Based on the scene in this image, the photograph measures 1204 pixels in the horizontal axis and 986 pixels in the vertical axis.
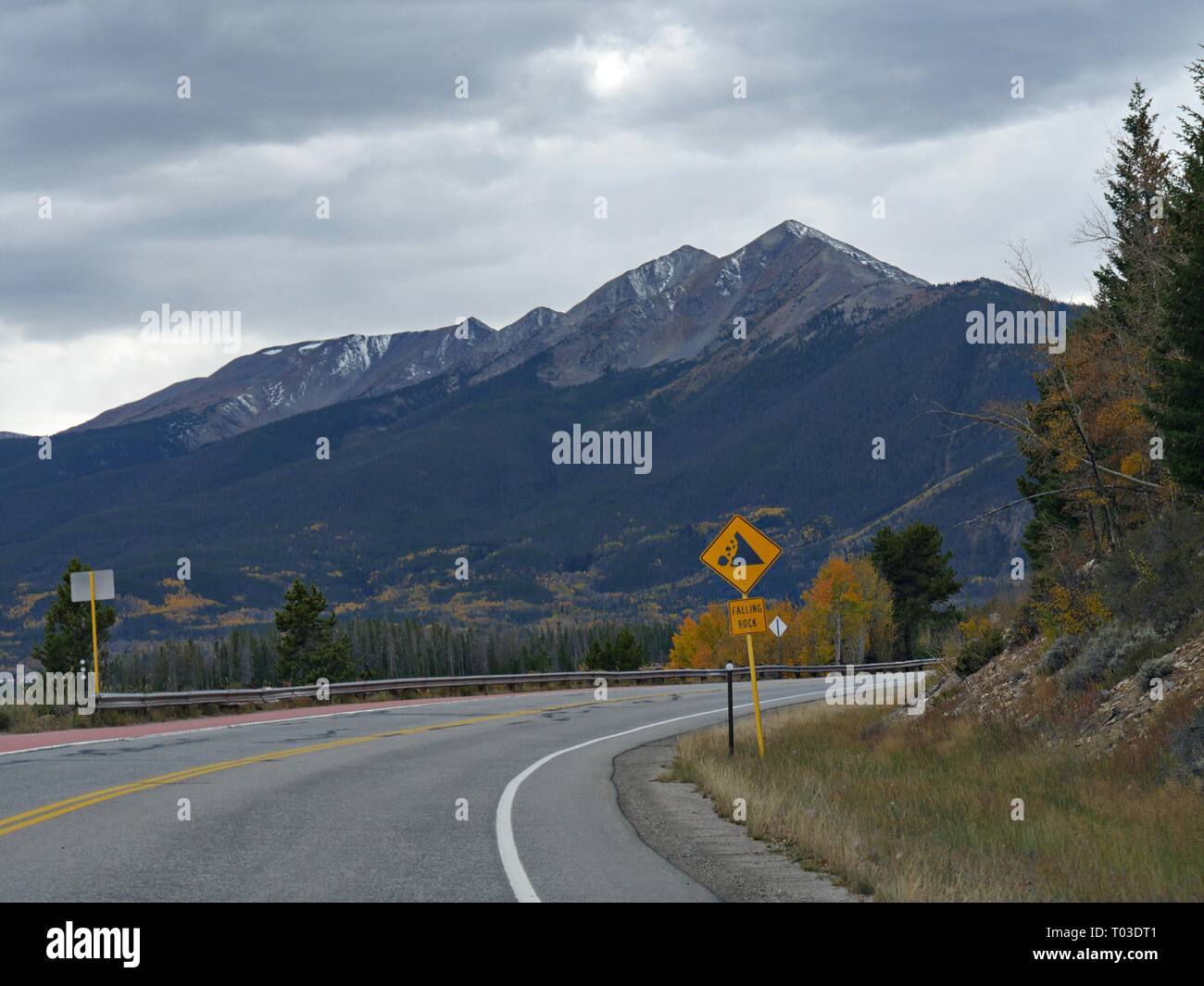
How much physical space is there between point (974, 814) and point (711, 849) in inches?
123

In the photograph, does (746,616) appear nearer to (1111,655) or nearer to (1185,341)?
(1111,655)

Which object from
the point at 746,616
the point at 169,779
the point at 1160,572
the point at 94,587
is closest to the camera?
the point at 169,779

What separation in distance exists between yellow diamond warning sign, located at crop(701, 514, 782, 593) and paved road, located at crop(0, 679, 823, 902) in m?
3.49

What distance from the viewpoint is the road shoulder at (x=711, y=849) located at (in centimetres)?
898

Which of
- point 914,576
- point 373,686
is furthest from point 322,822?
point 914,576

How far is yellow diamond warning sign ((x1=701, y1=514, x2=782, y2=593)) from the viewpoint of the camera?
62.0 feet

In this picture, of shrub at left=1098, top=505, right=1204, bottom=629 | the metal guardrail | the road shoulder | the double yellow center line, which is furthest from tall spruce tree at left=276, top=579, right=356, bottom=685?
the road shoulder

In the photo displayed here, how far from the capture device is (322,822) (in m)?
11.9

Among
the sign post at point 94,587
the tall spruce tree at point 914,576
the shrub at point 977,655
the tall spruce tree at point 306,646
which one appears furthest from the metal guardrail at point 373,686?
the tall spruce tree at point 306,646

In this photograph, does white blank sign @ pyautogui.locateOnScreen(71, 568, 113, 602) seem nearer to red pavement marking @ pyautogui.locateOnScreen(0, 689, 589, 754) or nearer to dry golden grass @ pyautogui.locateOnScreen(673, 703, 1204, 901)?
red pavement marking @ pyautogui.locateOnScreen(0, 689, 589, 754)

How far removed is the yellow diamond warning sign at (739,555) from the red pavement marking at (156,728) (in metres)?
10.9
